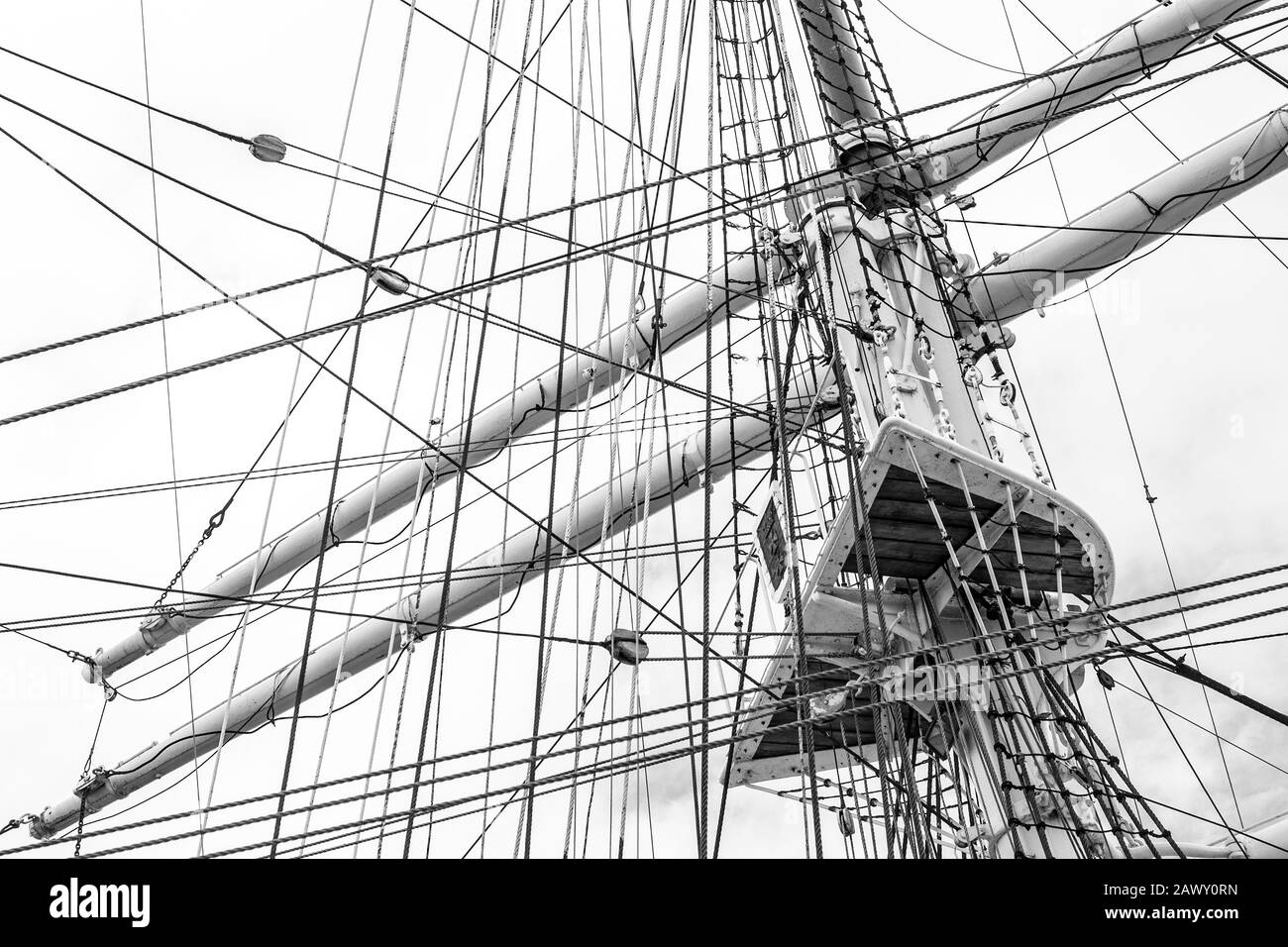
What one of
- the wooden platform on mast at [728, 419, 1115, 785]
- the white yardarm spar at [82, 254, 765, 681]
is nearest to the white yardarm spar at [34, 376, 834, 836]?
the white yardarm spar at [82, 254, 765, 681]

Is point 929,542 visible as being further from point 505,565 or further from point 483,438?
point 483,438

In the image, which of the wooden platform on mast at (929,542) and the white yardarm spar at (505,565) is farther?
the white yardarm spar at (505,565)

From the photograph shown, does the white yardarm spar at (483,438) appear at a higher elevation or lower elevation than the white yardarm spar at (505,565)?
higher

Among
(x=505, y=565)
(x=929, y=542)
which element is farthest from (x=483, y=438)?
(x=929, y=542)

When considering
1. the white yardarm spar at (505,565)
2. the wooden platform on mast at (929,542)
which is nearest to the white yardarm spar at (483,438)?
the white yardarm spar at (505,565)

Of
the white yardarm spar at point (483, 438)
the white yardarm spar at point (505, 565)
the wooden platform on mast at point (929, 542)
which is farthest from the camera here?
the white yardarm spar at point (483, 438)

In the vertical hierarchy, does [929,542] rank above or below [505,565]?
below

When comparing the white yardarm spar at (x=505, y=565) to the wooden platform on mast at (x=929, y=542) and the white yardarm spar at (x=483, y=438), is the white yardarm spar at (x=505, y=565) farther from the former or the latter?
the wooden platform on mast at (x=929, y=542)

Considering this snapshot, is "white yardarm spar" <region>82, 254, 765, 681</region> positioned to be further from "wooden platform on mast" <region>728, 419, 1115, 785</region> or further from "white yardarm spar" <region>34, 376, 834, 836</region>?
"wooden platform on mast" <region>728, 419, 1115, 785</region>

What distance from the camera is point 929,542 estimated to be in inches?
276

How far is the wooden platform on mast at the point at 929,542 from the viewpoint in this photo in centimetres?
647

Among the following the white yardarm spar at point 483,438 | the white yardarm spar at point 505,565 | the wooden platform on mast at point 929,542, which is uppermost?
the white yardarm spar at point 483,438
